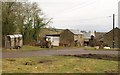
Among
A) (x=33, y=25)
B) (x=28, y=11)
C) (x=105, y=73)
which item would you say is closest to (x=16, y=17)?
(x=28, y=11)

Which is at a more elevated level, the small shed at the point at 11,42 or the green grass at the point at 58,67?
the small shed at the point at 11,42

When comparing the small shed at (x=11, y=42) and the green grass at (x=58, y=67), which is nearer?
the green grass at (x=58, y=67)

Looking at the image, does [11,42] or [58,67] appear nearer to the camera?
[58,67]

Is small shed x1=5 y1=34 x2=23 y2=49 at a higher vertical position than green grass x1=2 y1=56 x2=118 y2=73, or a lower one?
higher

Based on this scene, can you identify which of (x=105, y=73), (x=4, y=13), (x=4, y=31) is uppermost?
(x=4, y=13)

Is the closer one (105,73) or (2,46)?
(105,73)

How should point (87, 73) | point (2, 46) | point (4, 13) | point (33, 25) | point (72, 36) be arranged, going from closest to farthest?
Answer: 1. point (87, 73)
2. point (2, 46)
3. point (4, 13)
4. point (33, 25)
5. point (72, 36)

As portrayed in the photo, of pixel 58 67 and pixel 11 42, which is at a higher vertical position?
pixel 11 42

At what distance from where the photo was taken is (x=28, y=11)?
64.5 metres

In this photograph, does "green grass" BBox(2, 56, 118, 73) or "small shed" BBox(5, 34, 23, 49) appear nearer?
"green grass" BBox(2, 56, 118, 73)

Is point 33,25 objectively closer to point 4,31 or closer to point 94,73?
point 4,31

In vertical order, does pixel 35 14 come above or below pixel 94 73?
above

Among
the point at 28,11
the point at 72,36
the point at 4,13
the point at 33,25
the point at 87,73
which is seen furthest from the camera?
the point at 72,36

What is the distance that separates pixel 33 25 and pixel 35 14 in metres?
3.05
